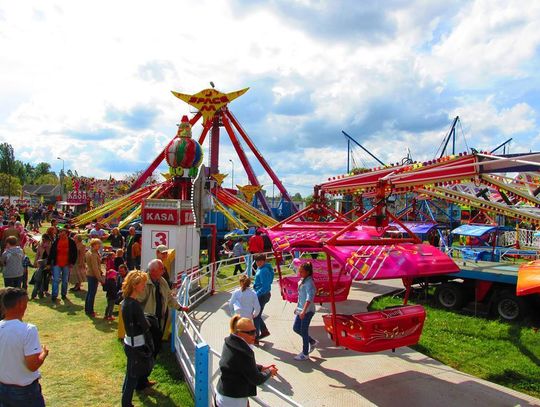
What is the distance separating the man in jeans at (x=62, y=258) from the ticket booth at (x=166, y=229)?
1.71 meters

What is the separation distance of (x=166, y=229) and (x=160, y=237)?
0.25 metres

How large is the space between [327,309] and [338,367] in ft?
13.0

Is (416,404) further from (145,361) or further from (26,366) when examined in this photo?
(26,366)

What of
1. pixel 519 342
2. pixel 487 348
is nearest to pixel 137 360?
pixel 487 348

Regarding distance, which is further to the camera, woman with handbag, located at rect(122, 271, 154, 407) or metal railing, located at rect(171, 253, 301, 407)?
woman with handbag, located at rect(122, 271, 154, 407)

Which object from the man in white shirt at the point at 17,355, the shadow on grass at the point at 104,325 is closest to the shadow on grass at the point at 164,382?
the shadow on grass at the point at 104,325

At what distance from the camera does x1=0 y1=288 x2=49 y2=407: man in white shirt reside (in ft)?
12.1

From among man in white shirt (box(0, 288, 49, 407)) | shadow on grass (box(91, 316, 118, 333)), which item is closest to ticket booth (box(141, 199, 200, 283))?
shadow on grass (box(91, 316, 118, 333))

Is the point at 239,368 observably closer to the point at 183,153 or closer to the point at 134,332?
the point at 134,332

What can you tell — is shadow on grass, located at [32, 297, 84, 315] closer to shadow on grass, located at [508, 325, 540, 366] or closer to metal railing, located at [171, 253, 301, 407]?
metal railing, located at [171, 253, 301, 407]

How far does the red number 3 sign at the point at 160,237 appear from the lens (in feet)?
37.0

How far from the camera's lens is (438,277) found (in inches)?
475

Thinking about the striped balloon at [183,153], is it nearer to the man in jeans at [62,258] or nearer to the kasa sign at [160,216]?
the kasa sign at [160,216]

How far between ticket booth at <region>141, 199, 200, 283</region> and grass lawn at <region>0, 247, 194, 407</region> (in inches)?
95.1
